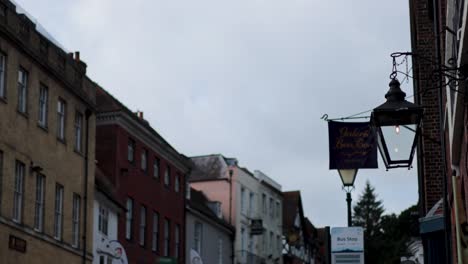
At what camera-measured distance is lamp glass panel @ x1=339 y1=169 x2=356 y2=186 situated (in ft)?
57.2

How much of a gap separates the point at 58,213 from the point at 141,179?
14.6 metres

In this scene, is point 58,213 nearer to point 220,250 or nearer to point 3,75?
point 3,75

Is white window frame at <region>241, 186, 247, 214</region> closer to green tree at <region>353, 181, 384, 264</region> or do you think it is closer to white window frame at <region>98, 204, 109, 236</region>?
white window frame at <region>98, 204, 109, 236</region>

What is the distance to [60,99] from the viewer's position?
40250 mm

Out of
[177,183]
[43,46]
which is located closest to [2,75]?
[43,46]

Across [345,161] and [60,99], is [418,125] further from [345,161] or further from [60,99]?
[60,99]

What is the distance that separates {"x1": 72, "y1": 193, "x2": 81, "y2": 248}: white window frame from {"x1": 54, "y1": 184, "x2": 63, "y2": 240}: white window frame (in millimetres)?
1497

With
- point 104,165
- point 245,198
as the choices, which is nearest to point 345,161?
point 104,165

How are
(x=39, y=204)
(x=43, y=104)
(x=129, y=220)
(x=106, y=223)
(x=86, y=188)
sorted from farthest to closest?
(x=129, y=220), (x=106, y=223), (x=86, y=188), (x=43, y=104), (x=39, y=204)

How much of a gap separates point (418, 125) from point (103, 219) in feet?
116

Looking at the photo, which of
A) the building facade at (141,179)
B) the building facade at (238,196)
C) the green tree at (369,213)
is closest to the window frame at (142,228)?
the building facade at (141,179)

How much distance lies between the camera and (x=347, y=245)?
57.6 ft

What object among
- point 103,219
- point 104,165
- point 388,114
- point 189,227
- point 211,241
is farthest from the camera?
point 211,241

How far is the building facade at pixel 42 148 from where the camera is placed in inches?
1362
